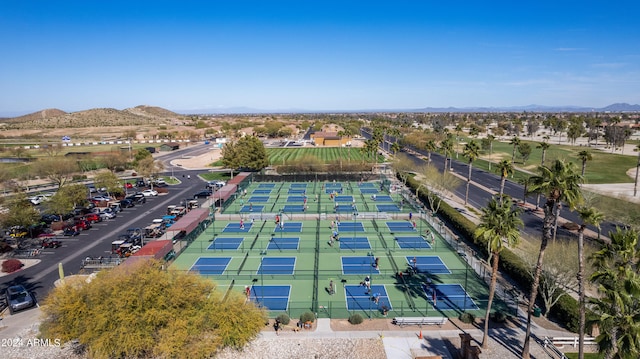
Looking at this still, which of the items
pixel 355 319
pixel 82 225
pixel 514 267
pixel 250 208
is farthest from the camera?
pixel 250 208

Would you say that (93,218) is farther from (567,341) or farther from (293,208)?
(567,341)

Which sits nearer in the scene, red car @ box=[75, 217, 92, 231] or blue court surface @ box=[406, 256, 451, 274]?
blue court surface @ box=[406, 256, 451, 274]

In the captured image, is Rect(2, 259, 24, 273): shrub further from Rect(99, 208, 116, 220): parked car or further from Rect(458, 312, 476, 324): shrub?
Rect(458, 312, 476, 324): shrub

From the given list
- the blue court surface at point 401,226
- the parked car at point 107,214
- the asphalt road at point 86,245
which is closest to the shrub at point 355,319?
the blue court surface at point 401,226

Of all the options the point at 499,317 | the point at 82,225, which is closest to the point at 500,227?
the point at 499,317

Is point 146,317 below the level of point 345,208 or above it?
above

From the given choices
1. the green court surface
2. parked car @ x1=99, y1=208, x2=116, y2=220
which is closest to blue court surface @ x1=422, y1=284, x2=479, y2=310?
the green court surface
